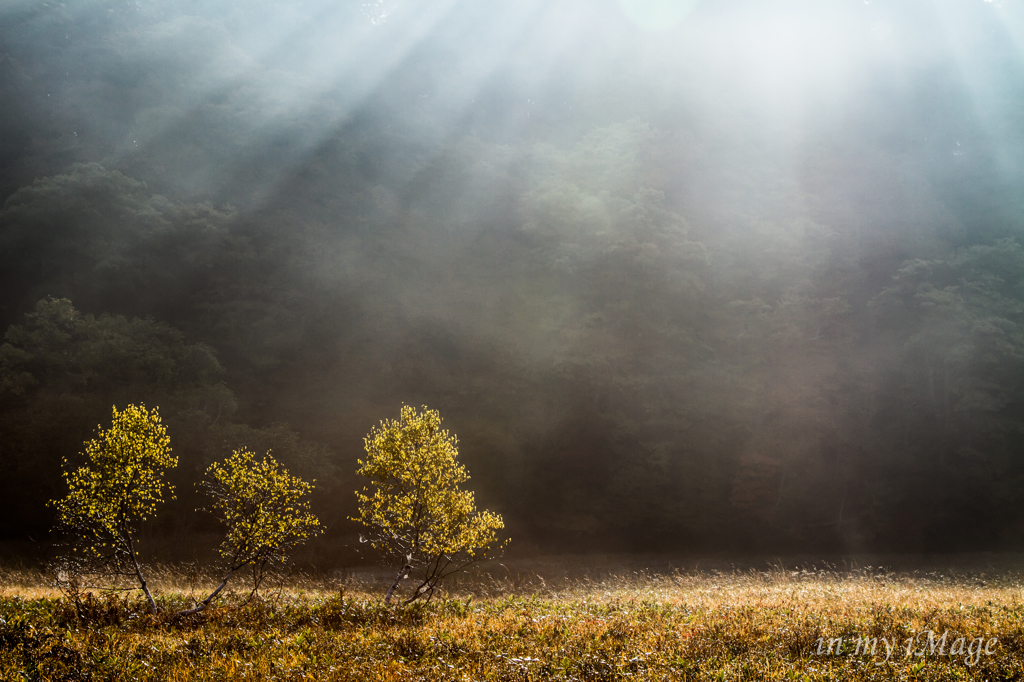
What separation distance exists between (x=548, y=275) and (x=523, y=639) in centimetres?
2557

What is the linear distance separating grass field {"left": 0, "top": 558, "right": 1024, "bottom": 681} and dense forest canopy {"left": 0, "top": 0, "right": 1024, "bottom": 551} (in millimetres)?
11368

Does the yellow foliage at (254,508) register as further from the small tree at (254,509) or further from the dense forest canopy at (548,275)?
the dense forest canopy at (548,275)

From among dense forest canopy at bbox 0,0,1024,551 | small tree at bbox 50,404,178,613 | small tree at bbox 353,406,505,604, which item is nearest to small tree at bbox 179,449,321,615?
small tree at bbox 50,404,178,613

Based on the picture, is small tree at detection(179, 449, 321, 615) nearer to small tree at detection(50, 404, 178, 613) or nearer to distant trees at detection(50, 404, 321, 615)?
distant trees at detection(50, 404, 321, 615)

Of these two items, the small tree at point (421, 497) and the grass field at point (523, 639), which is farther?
the small tree at point (421, 497)

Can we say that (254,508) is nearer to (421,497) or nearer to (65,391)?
(421,497)

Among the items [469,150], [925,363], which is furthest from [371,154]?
[925,363]

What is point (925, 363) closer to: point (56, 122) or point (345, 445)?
point (345, 445)

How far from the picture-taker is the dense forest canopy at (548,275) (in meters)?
24.2

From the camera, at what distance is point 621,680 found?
581 centimetres

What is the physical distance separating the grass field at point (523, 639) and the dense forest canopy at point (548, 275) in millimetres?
11368

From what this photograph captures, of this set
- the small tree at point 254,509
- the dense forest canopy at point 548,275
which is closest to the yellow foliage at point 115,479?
the small tree at point 254,509

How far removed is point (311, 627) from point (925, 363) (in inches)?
1199

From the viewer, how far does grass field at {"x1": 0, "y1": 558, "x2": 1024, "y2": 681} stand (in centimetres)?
588
